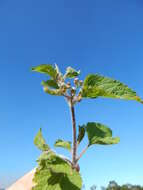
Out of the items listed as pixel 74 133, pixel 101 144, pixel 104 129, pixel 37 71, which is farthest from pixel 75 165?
pixel 37 71

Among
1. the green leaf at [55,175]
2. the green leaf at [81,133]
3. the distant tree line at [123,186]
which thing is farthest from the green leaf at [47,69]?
the distant tree line at [123,186]

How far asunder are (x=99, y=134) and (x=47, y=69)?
703 mm

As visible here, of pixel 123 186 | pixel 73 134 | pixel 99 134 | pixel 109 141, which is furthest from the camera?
pixel 123 186

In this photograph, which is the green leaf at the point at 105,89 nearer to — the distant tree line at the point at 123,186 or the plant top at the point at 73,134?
the plant top at the point at 73,134

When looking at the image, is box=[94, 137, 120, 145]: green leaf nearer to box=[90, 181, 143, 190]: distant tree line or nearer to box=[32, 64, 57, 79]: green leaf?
box=[32, 64, 57, 79]: green leaf

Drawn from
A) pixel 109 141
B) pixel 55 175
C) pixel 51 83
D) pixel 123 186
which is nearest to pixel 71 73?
pixel 51 83

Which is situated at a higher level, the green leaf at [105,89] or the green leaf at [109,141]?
the green leaf at [105,89]

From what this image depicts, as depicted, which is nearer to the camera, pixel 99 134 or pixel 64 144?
pixel 64 144

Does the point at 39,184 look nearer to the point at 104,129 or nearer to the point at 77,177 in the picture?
the point at 77,177

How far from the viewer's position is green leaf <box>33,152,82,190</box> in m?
1.81

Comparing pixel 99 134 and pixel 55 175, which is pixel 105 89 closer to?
pixel 99 134

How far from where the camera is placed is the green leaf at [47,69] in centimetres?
204

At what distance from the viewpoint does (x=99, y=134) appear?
231cm

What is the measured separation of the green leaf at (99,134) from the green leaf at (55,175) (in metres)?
0.43
